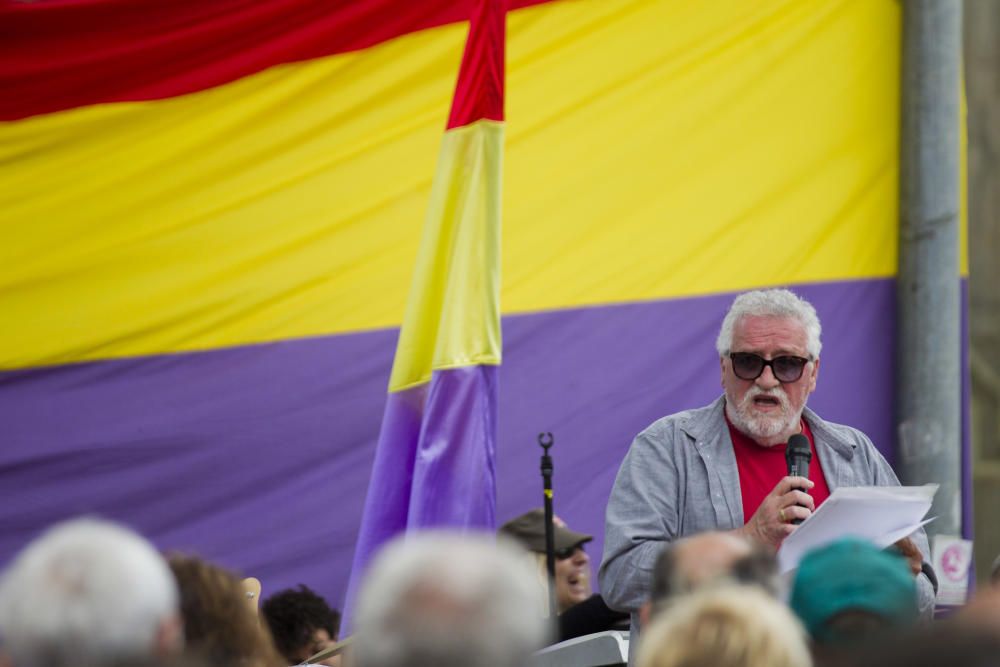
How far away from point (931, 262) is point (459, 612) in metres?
4.76

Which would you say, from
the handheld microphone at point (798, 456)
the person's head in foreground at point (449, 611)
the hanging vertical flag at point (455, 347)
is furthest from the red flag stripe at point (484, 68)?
the person's head in foreground at point (449, 611)

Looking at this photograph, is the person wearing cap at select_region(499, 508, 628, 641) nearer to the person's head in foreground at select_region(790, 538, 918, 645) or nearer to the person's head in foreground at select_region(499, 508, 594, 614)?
the person's head in foreground at select_region(499, 508, 594, 614)

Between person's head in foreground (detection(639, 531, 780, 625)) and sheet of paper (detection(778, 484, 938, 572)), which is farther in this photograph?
sheet of paper (detection(778, 484, 938, 572))

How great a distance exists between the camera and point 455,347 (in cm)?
519

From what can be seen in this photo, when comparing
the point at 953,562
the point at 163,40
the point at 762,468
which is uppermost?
the point at 163,40

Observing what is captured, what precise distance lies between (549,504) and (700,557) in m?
2.30

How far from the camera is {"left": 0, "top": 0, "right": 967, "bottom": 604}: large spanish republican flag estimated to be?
606 cm

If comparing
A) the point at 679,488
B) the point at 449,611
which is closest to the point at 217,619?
the point at 449,611

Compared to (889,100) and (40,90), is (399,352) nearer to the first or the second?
(40,90)

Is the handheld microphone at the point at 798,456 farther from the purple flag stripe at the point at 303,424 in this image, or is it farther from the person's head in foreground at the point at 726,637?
the purple flag stripe at the point at 303,424

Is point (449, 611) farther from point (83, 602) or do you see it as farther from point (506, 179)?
point (506, 179)

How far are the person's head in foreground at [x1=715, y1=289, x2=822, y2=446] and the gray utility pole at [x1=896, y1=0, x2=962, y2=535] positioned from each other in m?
2.15

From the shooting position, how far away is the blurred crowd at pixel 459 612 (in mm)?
1977

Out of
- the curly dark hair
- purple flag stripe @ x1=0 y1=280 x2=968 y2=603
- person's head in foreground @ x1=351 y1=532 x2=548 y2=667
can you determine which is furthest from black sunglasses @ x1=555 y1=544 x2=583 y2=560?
person's head in foreground @ x1=351 y1=532 x2=548 y2=667
